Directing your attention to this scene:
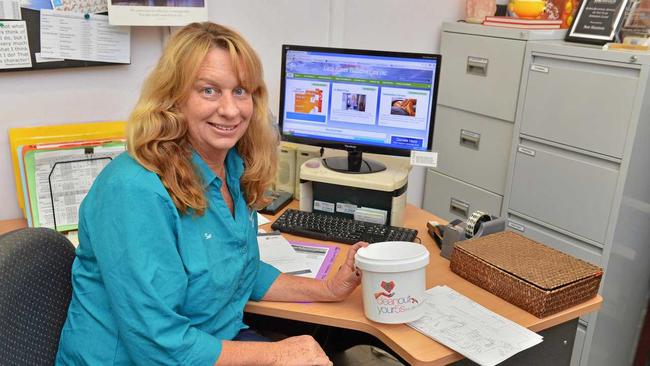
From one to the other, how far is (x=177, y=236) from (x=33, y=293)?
293mm

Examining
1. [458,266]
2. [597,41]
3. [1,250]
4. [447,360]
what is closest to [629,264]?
[597,41]

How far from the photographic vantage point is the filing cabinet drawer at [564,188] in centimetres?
216

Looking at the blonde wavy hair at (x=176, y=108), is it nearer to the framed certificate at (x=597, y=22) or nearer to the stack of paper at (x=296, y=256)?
the stack of paper at (x=296, y=256)

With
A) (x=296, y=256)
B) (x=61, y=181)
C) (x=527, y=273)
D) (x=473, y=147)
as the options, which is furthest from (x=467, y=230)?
(x=61, y=181)

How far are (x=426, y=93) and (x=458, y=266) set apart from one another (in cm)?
57

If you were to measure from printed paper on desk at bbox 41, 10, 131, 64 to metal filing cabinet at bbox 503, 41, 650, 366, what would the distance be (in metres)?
1.52

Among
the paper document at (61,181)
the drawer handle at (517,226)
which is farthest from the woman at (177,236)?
the drawer handle at (517,226)

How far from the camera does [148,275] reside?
1.15m

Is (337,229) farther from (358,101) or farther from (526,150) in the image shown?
(526,150)

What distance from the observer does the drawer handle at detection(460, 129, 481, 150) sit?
8.69 feet

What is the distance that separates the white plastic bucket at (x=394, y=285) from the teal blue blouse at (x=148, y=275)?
0.99 feet

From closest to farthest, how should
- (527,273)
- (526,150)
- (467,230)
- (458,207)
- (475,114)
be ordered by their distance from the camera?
1. (527,273)
2. (467,230)
3. (526,150)
4. (475,114)
5. (458,207)

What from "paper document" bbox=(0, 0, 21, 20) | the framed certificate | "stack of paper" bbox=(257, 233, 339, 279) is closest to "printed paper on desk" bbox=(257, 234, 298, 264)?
"stack of paper" bbox=(257, 233, 339, 279)

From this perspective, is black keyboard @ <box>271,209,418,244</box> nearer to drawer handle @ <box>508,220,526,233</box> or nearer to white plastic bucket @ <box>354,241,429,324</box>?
white plastic bucket @ <box>354,241,429,324</box>
